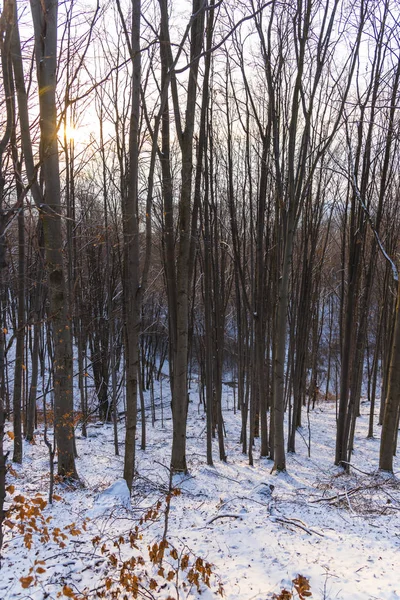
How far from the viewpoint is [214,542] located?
12.0 feet

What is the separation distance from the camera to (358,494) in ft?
17.4

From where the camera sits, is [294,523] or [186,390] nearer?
[294,523]

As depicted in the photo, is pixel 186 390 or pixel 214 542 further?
pixel 186 390

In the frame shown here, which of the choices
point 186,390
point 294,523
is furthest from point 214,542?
point 186,390

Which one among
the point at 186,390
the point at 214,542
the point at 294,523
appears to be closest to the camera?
the point at 214,542

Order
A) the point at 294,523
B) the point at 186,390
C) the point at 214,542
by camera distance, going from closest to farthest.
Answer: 1. the point at 214,542
2. the point at 294,523
3. the point at 186,390

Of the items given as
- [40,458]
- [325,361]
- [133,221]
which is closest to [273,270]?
[133,221]

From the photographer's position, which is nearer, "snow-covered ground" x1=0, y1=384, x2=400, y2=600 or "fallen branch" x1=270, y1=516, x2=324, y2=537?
"snow-covered ground" x1=0, y1=384, x2=400, y2=600

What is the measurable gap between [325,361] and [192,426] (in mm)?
20302

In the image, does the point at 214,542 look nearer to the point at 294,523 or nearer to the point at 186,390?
the point at 294,523

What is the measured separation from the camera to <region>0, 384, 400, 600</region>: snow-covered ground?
2887 millimetres

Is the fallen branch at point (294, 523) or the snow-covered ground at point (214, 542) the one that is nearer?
the snow-covered ground at point (214, 542)

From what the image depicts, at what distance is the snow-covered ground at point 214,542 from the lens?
2.89 meters

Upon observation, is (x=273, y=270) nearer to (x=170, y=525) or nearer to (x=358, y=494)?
(x=358, y=494)
